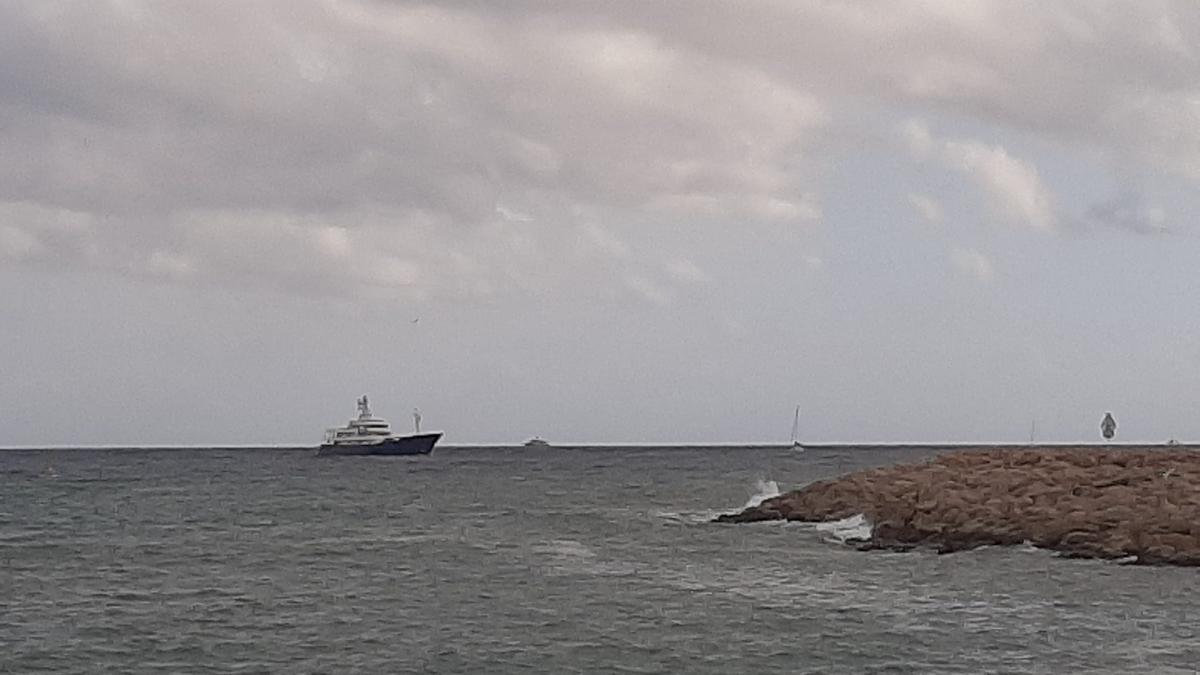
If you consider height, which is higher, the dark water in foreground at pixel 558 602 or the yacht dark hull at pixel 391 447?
the yacht dark hull at pixel 391 447

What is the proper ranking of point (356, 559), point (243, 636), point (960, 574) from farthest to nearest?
1. point (356, 559)
2. point (960, 574)
3. point (243, 636)

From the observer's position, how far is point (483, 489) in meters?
76.4

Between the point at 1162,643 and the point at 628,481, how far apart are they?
210 feet

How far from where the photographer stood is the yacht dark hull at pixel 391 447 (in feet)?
415

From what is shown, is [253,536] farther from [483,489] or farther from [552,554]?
[483,489]

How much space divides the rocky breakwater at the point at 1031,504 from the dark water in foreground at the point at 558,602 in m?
1.23

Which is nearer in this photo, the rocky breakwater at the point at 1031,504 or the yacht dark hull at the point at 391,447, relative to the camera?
the rocky breakwater at the point at 1031,504

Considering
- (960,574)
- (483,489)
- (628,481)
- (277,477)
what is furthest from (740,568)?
(277,477)

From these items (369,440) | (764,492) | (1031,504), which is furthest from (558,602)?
(369,440)

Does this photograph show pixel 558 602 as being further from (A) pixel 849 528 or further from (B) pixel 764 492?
(B) pixel 764 492

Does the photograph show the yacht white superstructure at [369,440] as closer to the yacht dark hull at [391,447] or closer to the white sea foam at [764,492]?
the yacht dark hull at [391,447]

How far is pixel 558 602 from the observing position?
27688mm

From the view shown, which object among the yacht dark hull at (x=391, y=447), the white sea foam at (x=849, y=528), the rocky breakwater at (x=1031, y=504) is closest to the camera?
the rocky breakwater at (x=1031, y=504)

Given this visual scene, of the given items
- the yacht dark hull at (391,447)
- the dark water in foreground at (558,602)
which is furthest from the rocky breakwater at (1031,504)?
the yacht dark hull at (391,447)
